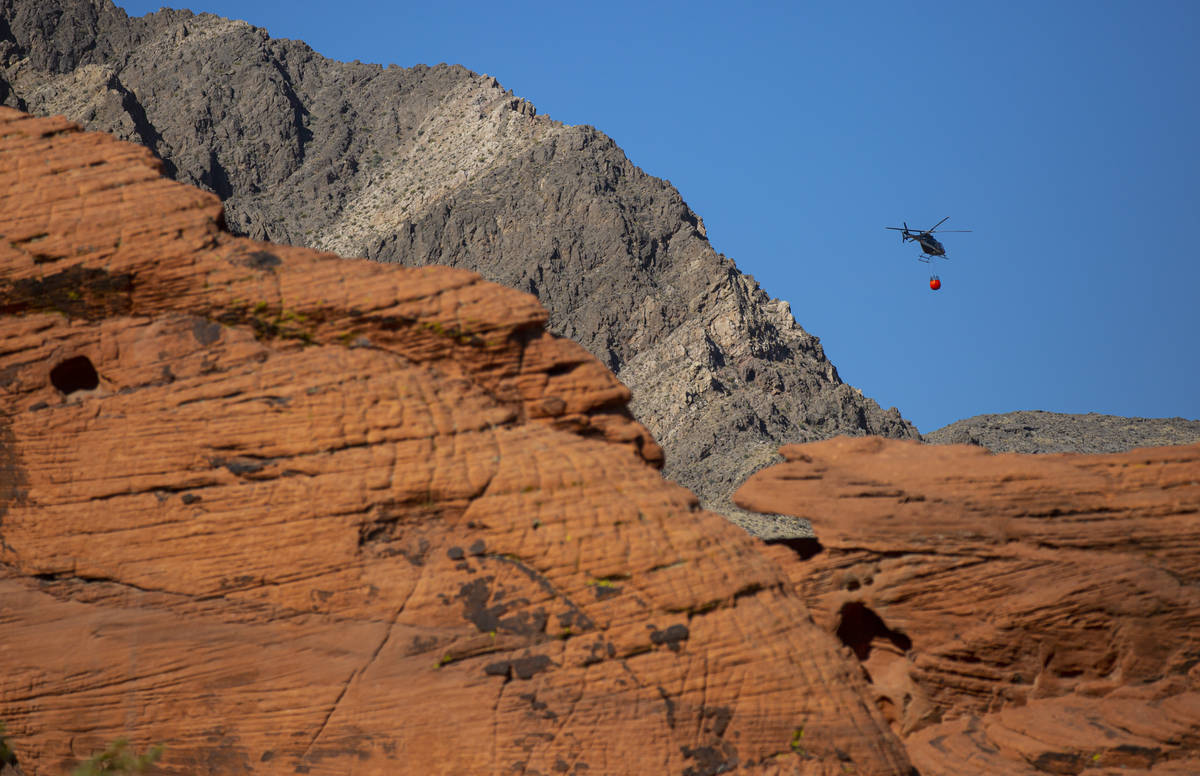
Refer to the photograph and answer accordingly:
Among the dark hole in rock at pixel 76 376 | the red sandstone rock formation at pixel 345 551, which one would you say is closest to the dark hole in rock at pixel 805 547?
the red sandstone rock formation at pixel 345 551

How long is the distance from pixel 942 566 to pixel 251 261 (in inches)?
522

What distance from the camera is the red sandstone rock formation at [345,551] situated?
21500 millimetres

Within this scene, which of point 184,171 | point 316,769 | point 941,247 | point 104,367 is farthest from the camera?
point 184,171

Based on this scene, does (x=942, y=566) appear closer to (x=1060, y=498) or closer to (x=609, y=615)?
(x=1060, y=498)

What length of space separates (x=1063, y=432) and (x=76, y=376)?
10302 centimetres

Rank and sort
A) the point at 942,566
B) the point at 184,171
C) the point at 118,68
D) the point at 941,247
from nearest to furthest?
1. the point at 942,566
2. the point at 941,247
3. the point at 184,171
4. the point at 118,68

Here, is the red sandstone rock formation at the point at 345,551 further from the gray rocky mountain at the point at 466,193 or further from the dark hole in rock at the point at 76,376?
the gray rocky mountain at the point at 466,193

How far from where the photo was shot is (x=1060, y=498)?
25078mm

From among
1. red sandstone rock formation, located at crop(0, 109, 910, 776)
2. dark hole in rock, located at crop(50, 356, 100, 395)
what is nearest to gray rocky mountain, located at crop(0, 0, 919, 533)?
red sandstone rock formation, located at crop(0, 109, 910, 776)

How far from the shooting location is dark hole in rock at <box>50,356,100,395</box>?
77.6ft

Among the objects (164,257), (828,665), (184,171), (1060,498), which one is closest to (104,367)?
(164,257)

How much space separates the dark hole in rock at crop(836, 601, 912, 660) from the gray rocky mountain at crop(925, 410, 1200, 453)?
80.4m

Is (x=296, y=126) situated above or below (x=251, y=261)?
above

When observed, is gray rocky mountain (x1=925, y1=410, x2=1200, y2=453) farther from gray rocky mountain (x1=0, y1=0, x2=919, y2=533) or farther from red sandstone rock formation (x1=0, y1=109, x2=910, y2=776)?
red sandstone rock formation (x1=0, y1=109, x2=910, y2=776)
